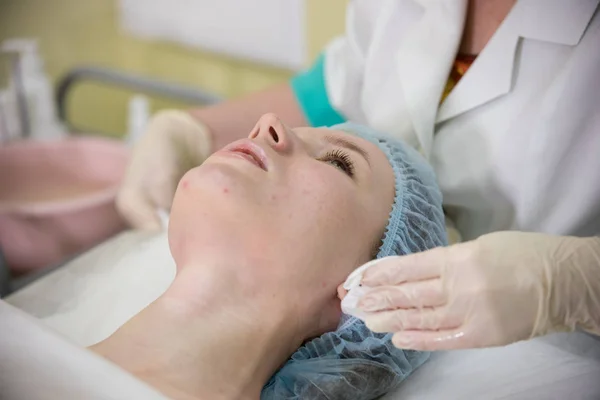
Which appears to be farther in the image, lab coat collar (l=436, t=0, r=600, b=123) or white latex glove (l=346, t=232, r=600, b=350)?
lab coat collar (l=436, t=0, r=600, b=123)

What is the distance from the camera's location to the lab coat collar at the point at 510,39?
3.01ft

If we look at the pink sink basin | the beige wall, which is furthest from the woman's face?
the beige wall

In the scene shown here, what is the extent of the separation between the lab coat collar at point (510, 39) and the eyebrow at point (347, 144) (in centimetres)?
21

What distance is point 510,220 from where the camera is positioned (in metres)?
1.03

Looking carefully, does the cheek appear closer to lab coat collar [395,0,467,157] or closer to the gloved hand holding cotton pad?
the gloved hand holding cotton pad

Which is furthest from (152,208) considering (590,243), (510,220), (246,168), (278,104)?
(590,243)

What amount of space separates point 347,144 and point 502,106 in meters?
0.27

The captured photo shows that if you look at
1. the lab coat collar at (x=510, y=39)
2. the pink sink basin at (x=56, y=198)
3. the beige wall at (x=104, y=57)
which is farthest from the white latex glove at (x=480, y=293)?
the beige wall at (x=104, y=57)

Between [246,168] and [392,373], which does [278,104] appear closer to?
[246,168]

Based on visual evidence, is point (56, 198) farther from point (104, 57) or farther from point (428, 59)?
point (428, 59)

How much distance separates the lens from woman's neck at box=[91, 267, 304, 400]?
2.53 ft

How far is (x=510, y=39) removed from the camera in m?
0.98

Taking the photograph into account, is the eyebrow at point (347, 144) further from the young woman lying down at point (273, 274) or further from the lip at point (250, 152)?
the lip at point (250, 152)

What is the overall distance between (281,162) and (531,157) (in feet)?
1.29
